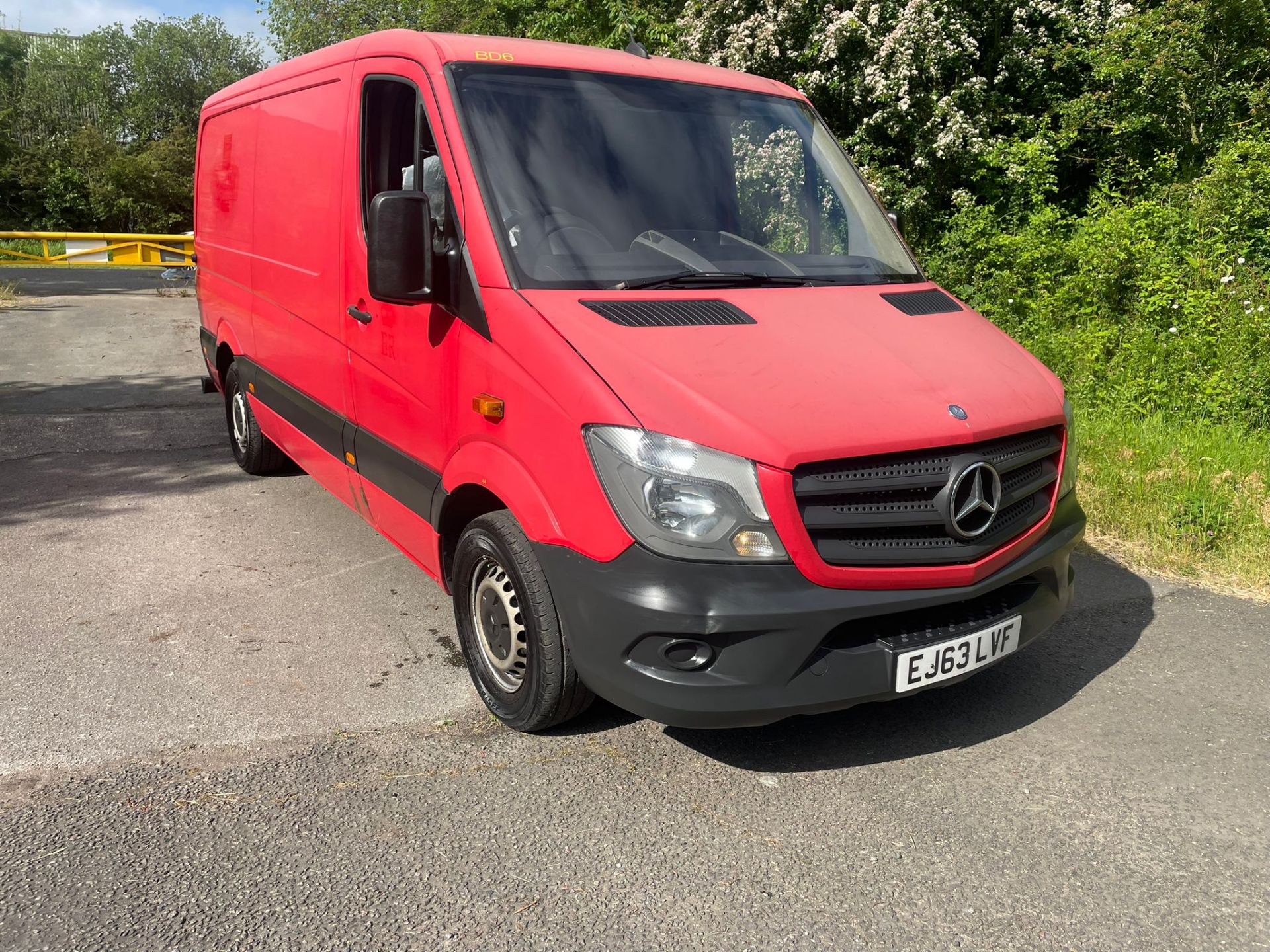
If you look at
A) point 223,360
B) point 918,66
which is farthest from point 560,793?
point 918,66

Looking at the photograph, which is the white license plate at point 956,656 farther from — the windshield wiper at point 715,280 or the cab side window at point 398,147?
the cab side window at point 398,147

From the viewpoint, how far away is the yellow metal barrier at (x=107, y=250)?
31594 mm

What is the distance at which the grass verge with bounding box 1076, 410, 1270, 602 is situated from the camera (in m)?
5.36

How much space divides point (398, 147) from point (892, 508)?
241 cm

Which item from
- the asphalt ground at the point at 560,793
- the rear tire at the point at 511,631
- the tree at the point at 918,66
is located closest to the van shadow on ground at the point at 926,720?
the asphalt ground at the point at 560,793

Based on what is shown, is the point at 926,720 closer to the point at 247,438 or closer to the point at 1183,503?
the point at 1183,503

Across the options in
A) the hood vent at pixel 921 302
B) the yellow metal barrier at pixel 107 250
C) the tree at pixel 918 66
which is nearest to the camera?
the hood vent at pixel 921 302

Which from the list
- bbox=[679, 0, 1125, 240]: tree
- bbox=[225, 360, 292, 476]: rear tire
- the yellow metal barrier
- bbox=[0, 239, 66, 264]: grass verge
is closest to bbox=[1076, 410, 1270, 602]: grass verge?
bbox=[225, 360, 292, 476]: rear tire

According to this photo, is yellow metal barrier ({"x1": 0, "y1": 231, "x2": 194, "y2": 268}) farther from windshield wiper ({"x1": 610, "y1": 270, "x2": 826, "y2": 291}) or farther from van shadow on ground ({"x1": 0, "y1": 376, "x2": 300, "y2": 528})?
windshield wiper ({"x1": 610, "y1": 270, "x2": 826, "y2": 291})

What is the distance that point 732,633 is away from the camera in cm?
293

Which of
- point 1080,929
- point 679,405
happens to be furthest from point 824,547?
point 1080,929

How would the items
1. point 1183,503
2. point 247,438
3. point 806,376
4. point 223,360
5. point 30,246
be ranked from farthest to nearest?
1. point 30,246
2. point 223,360
3. point 247,438
4. point 1183,503
5. point 806,376

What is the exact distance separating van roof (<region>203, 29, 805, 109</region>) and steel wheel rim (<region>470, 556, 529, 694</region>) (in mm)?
1843

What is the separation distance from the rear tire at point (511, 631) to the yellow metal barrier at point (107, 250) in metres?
30.8
